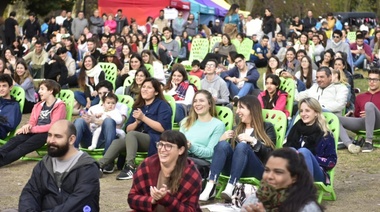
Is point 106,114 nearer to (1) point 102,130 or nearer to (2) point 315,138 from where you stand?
(1) point 102,130

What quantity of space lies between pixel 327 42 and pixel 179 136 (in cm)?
1409

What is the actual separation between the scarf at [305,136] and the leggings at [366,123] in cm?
282

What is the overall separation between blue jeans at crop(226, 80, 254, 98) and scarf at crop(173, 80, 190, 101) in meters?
2.07

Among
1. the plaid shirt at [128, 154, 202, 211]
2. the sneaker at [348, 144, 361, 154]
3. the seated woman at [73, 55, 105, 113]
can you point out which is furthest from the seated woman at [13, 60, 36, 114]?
the plaid shirt at [128, 154, 202, 211]

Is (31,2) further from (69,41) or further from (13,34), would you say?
(69,41)

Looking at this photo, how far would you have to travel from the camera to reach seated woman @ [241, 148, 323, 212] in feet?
15.6

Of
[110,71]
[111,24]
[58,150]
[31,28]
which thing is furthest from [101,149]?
[111,24]

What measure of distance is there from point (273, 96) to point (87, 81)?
13.2 feet

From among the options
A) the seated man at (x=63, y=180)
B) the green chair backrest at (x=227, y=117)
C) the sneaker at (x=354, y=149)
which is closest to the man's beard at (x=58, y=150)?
the seated man at (x=63, y=180)

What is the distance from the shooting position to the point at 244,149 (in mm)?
8234

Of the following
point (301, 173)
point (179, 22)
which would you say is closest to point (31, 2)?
point (179, 22)

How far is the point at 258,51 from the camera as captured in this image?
2309 cm

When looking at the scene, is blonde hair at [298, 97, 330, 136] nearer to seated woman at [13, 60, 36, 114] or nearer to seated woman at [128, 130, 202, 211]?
seated woman at [128, 130, 202, 211]

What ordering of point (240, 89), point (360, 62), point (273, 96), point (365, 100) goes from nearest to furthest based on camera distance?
point (273, 96)
point (365, 100)
point (240, 89)
point (360, 62)
